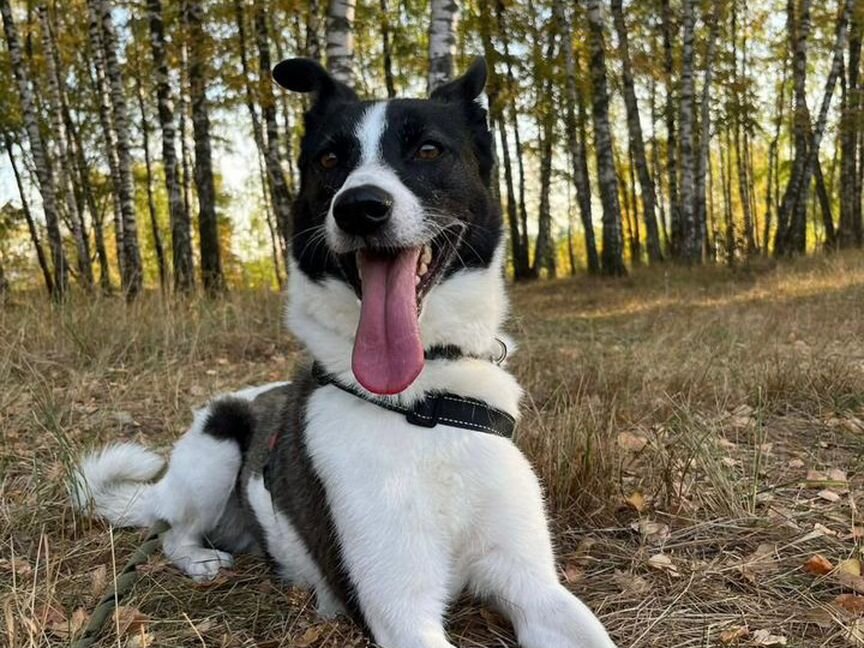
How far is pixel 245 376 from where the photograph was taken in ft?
20.1

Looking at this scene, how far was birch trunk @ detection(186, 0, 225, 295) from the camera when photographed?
37.8 feet

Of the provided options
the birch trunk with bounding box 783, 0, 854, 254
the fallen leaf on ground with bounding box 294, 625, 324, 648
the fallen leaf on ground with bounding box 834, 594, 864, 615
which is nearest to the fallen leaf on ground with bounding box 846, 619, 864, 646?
the fallen leaf on ground with bounding box 834, 594, 864, 615

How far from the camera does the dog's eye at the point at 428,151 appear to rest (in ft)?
8.43

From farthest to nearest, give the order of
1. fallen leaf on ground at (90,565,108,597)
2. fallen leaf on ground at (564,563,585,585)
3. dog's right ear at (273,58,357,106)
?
dog's right ear at (273,58,357,106)
fallen leaf on ground at (564,563,585,585)
fallen leaf on ground at (90,565,108,597)

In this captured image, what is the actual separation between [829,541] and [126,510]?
2.99 meters

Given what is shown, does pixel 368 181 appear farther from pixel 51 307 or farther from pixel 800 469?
pixel 51 307

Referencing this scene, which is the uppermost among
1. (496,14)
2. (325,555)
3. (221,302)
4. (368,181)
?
(496,14)

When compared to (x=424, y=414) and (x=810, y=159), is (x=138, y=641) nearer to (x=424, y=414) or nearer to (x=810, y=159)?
(x=424, y=414)

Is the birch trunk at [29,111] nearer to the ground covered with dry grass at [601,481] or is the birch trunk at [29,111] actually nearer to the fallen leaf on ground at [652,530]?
the ground covered with dry grass at [601,481]

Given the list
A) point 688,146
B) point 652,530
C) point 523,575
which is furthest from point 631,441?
point 688,146

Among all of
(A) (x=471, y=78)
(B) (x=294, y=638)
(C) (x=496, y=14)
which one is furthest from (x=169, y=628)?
(C) (x=496, y=14)

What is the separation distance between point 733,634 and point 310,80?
8.12 feet

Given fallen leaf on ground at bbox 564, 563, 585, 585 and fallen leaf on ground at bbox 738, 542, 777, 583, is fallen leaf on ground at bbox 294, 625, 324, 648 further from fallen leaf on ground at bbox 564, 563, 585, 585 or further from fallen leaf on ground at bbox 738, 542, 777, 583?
fallen leaf on ground at bbox 738, 542, 777, 583

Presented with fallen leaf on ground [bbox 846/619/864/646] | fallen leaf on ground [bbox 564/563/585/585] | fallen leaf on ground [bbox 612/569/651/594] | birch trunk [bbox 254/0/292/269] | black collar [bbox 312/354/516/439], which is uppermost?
birch trunk [bbox 254/0/292/269]
